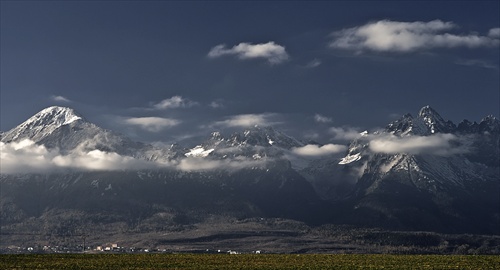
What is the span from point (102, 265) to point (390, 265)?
243ft

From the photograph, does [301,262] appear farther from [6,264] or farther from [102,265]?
[6,264]

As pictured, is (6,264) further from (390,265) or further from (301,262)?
(390,265)

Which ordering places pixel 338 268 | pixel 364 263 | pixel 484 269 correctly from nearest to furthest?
pixel 484 269 < pixel 338 268 < pixel 364 263

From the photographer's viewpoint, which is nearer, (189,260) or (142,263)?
(142,263)

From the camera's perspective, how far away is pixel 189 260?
188 meters

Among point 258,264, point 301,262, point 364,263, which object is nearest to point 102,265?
point 258,264

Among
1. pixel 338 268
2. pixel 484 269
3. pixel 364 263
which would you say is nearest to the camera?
pixel 484 269

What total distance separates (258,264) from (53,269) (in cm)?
A: 5216

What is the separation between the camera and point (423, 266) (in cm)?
16638

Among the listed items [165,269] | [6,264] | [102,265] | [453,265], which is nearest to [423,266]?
[453,265]

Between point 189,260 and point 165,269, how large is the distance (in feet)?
114

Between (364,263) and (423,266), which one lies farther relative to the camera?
(364,263)

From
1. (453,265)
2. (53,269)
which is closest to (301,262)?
(453,265)

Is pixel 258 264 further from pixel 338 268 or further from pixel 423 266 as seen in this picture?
pixel 423 266
